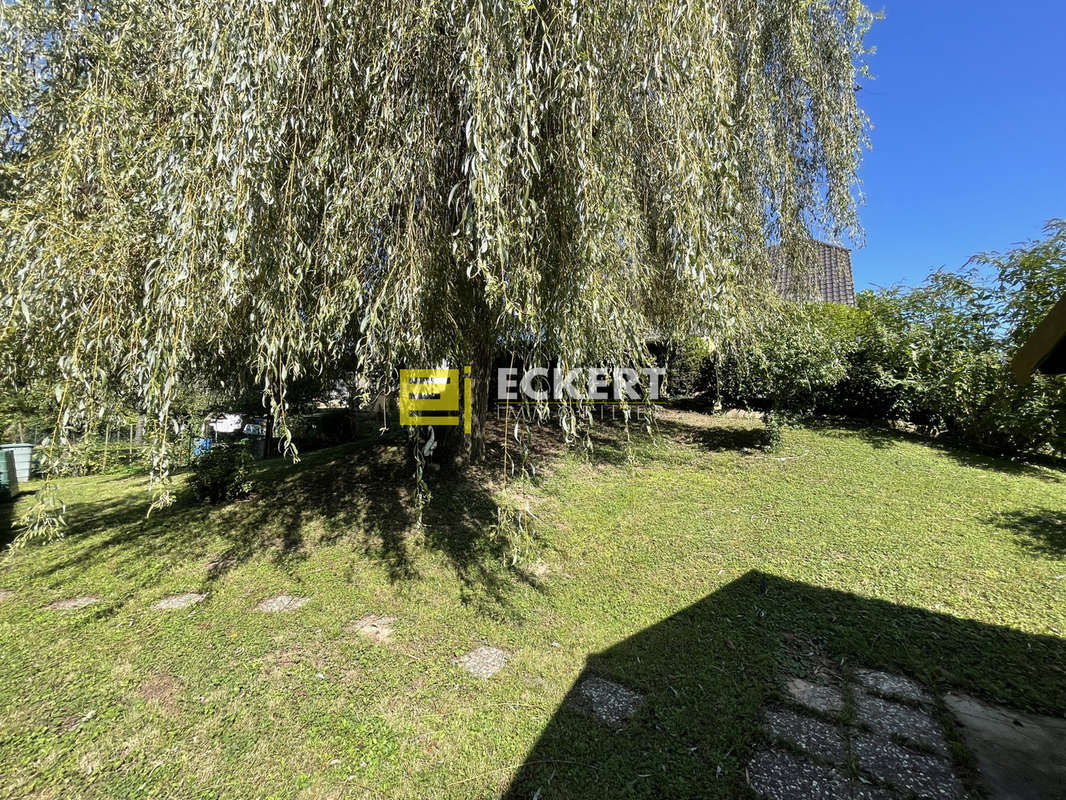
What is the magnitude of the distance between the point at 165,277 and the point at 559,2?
2390 mm

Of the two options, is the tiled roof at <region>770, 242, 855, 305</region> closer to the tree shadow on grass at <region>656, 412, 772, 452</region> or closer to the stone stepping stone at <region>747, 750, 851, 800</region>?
the tree shadow on grass at <region>656, 412, 772, 452</region>

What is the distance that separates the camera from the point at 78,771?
1934 millimetres

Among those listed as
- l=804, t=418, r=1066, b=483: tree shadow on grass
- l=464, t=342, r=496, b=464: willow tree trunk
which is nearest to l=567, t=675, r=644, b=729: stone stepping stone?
l=464, t=342, r=496, b=464: willow tree trunk

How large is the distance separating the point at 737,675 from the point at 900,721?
74cm

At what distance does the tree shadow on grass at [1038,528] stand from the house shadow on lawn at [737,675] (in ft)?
5.05

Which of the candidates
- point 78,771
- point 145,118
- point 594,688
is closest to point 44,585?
point 78,771

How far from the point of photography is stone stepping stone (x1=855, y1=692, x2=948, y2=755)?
2031mm

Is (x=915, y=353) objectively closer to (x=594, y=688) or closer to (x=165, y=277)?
(x=594, y=688)

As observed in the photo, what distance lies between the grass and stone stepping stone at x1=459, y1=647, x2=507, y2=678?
0.21 feet

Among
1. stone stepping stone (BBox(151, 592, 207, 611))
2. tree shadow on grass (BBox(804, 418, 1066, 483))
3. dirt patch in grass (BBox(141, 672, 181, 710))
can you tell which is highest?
tree shadow on grass (BBox(804, 418, 1066, 483))

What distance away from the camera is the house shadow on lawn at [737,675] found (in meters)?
1.93

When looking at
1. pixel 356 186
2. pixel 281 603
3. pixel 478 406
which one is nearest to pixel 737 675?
pixel 281 603

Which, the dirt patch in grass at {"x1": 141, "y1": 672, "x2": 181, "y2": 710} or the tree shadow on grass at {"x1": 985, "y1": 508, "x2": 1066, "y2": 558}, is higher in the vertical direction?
the tree shadow on grass at {"x1": 985, "y1": 508, "x2": 1066, "y2": 558}

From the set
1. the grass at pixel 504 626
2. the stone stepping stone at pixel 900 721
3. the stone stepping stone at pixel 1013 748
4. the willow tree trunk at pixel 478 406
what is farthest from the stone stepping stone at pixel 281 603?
the stone stepping stone at pixel 1013 748
